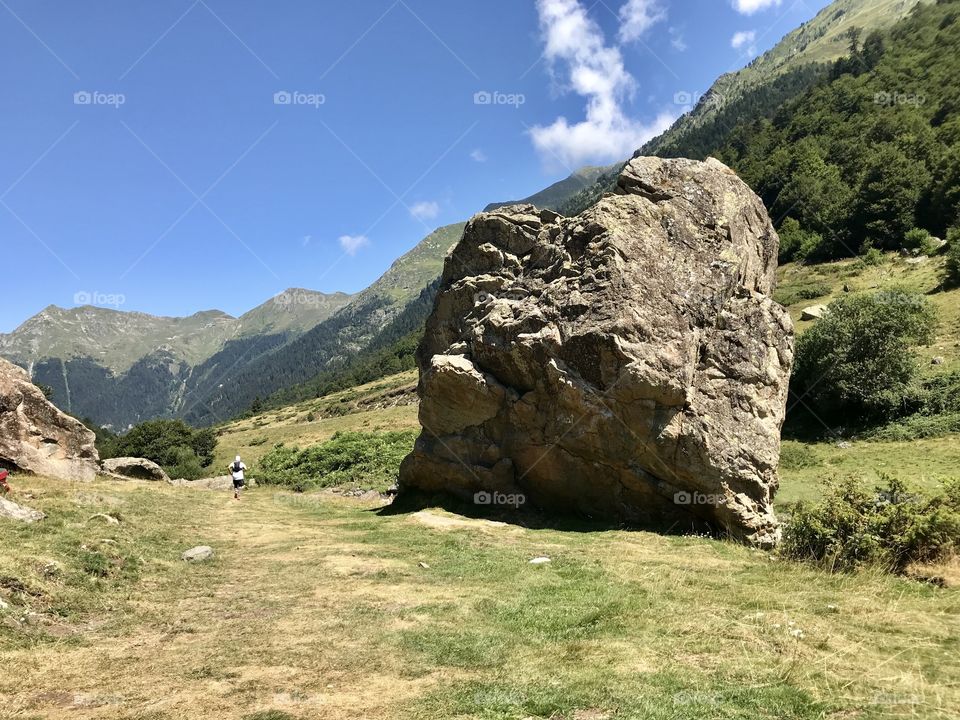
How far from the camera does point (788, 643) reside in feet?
23.0

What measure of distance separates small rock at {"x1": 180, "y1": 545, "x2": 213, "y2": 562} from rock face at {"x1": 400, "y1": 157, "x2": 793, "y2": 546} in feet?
26.8

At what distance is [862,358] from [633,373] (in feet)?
77.3

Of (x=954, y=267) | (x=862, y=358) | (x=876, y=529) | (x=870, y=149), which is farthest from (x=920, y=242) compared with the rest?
(x=876, y=529)

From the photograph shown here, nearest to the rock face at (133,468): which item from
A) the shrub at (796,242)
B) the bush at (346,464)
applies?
the bush at (346,464)

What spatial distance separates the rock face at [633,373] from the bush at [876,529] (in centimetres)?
376

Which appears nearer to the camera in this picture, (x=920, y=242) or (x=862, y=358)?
(x=862, y=358)

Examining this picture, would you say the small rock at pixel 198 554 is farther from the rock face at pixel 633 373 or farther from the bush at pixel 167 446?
the bush at pixel 167 446

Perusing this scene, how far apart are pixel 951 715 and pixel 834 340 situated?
107ft

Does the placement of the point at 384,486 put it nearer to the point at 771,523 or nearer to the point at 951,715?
the point at 771,523

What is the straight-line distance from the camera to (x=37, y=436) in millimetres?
23094

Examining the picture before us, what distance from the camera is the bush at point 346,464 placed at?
3204cm

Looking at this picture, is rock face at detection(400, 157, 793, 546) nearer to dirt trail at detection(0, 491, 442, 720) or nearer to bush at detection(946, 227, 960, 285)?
dirt trail at detection(0, 491, 442, 720)

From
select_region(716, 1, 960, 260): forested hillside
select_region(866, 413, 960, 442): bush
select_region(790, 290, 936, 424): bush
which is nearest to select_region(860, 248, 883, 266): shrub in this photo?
select_region(716, 1, 960, 260): forested hillside

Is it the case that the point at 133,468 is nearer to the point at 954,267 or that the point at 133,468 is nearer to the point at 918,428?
the point at 918,428
